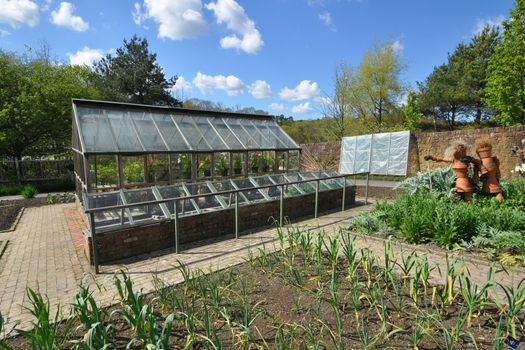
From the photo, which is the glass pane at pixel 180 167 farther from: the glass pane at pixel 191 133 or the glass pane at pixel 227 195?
the glass pane at pixel 227 195

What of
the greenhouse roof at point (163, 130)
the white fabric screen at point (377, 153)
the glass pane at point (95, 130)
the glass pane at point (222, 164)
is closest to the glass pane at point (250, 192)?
the greenhouse roof at point (163, 130)

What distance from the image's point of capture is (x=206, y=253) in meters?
4.75

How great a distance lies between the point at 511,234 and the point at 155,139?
801cm

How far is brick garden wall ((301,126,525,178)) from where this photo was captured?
32.1 feet

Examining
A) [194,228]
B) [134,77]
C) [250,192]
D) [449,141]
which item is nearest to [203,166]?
[250,192]

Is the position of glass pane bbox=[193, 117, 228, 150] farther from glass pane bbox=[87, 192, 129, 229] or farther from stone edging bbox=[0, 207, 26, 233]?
stone edging bbox=[0, 207, 26, 233]

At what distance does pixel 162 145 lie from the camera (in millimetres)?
7734

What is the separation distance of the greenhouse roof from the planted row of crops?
4.98 meters

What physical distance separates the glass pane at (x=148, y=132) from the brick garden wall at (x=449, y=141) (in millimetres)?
11078

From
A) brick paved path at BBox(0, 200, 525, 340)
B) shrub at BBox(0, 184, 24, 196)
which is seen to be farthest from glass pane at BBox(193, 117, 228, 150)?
shrub at BBox(0, 184, 24, 196)

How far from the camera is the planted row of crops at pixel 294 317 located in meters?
2.11

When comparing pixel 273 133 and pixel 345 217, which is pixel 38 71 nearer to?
pixel 273 133

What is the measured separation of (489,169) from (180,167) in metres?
7.91

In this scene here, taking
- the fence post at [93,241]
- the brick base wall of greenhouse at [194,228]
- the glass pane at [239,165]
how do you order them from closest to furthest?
the fence post at [93,241]
the brick base wall of greenhouse at [194,228]
the glass pane at [239,165]
